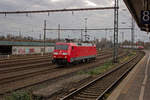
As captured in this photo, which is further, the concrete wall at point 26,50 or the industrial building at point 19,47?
the concrete wall at point 26,50

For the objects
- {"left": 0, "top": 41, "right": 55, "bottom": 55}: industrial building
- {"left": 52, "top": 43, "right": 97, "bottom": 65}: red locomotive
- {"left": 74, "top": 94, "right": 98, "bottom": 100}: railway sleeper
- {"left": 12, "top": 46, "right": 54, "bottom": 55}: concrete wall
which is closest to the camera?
{"left": 74, "top": 94, "right": 98, "bottom": 100}: railway sleeper

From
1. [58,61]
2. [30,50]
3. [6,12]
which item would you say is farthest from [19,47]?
[58,61]

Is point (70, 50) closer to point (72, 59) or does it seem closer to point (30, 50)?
point (72, 59)

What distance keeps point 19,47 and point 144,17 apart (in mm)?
34535

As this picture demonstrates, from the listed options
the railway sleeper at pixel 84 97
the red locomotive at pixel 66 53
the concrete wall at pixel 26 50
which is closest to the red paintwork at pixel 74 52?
the red locomotive at pixel 66 53

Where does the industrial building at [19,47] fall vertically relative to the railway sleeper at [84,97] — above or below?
above

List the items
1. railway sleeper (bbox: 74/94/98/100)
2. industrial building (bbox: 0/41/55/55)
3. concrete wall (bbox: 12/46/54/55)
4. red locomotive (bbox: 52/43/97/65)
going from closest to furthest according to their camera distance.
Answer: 1. railway sleeper (bbox: 74/94/98/100)
2. red locomotive (bbox: 52/43/97/65)
3. industrial building (bbox: 0/41/55/55)
4. concrete wall (bbox: 12/46/54/55)

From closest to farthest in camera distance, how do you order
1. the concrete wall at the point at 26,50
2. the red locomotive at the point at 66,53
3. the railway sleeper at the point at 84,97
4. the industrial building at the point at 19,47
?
the railway sleeper at the point at 84,97 → the red locomotive at the point at 66,53 → the industrial building at the point at 19,47 → the concrete wall at the point at 26,50

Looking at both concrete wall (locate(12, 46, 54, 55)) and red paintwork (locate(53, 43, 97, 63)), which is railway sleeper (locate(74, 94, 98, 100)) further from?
concrete wall (locate(12, 46, 54, 55))

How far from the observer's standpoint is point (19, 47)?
1593 inches

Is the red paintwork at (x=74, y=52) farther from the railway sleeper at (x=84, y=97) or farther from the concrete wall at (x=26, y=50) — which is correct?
the concrete wall at (x=26, y=50)

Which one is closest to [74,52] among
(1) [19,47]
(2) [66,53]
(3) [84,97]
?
(2) [66,53]

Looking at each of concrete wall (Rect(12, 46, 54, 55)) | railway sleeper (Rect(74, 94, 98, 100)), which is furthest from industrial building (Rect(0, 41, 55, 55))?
railway sleeper (Rect(74, 94, 98, 100))

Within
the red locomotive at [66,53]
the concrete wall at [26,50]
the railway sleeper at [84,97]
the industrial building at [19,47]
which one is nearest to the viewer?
the railway sleeper at [84,97]
